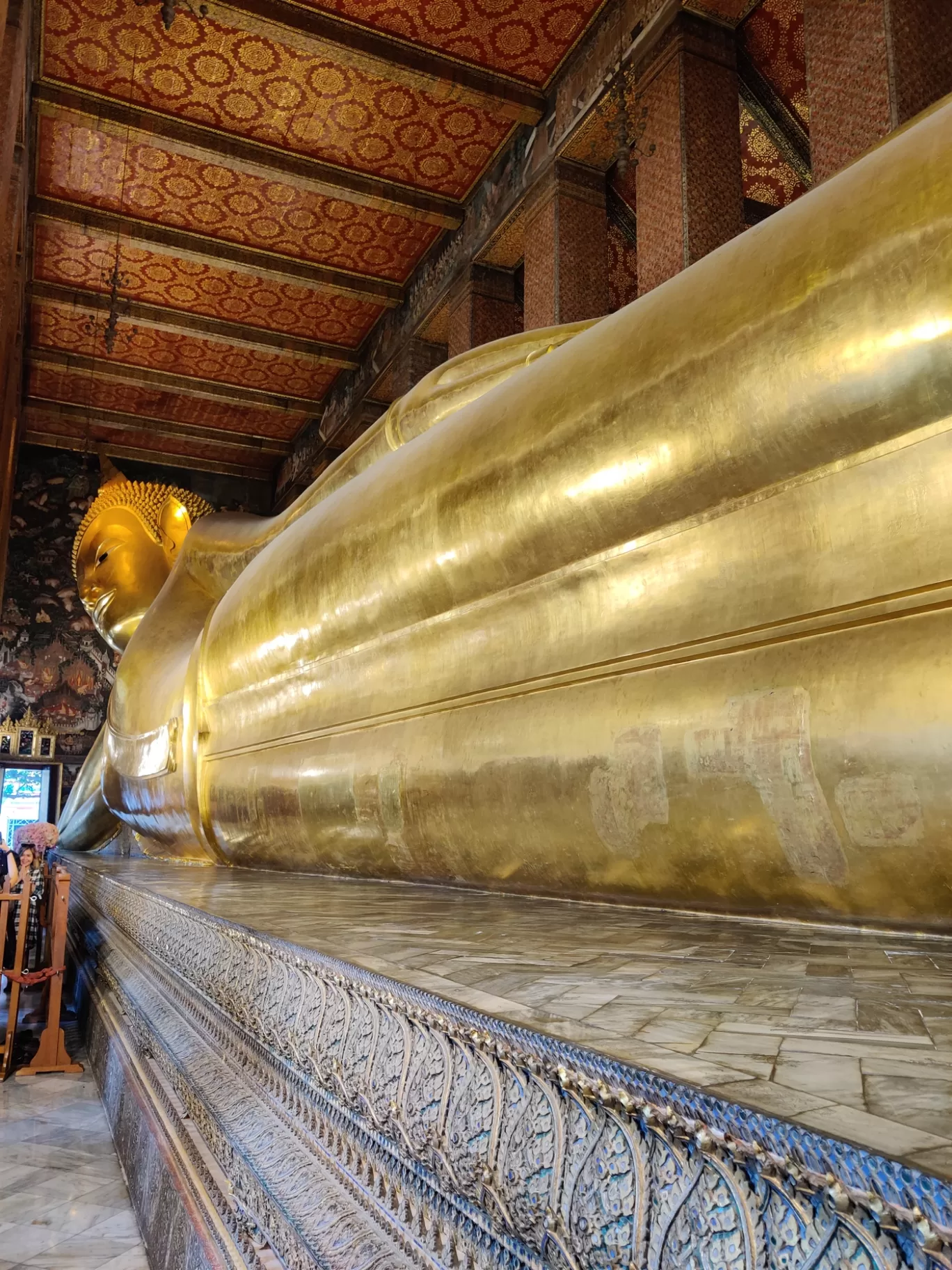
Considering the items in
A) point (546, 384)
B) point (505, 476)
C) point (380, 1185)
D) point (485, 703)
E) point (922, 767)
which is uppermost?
point (546, 384)

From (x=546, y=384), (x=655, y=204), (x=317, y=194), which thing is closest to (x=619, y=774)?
(x=546, y=384)

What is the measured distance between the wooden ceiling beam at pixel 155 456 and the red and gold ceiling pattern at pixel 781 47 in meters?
6.32

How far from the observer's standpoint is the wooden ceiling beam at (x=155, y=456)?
8758 mm

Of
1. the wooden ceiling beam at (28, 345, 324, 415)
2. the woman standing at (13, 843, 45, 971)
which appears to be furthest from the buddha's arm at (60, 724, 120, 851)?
the wooden ceiling beam at (28, 345, 324, 415)

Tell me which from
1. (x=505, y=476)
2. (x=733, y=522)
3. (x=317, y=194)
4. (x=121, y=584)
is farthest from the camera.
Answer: (x=317, y=194)

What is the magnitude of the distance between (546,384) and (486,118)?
4.52 m

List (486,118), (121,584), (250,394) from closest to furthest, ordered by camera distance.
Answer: (121,584)
(486,118)
(250,394)

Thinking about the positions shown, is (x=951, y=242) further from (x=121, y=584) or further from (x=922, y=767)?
(x=121, y=584)

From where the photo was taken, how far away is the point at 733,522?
1.01m

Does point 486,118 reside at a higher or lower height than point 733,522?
higher

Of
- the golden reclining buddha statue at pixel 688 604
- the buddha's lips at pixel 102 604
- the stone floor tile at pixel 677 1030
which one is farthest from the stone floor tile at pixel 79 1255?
the buddha's lips at pixel 102 604

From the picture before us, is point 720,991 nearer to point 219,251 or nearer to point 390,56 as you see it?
point 390,56

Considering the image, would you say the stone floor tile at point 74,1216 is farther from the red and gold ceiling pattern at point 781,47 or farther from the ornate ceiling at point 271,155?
the red and gold ceiling pattern at point 781,47

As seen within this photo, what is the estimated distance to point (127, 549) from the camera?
12.8ft
